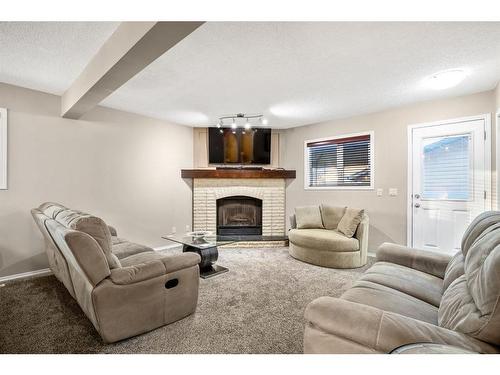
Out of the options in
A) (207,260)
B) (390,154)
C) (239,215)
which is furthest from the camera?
(239,215)

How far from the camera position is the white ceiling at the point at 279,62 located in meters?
1.92

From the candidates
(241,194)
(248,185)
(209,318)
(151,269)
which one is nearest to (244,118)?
(248,185)

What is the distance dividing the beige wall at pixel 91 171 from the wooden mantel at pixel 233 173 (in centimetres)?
24

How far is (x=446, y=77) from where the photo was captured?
8.53 feet

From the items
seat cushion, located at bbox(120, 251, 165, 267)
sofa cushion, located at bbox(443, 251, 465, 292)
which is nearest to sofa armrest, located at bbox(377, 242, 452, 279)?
sofa cushion, located at bbox(443, 251, 465, 292)

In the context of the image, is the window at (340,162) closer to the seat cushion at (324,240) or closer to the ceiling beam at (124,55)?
the seat cushion at (324,240)

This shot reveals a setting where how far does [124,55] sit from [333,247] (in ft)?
10.6

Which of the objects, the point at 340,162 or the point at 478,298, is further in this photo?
the point at 340,162

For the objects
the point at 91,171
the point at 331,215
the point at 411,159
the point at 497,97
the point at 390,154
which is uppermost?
the point at 497,97

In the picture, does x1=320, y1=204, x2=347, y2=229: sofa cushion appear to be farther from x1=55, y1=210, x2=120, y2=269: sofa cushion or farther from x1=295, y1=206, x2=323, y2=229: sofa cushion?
x1=55, y1=210, x2=120, y2=269: sofa cushion

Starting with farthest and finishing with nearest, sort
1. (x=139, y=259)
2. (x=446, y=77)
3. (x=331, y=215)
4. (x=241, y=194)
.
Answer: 1. (x=241, y=194)
2. (x=331, y=215)
3. (x=446, y=77)
4. (x=139, y=259)

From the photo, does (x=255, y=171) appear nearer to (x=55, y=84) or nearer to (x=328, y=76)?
(x=328, y=76)

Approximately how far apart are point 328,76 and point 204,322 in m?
2.81

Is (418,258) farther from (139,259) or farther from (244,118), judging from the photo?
(244,118)
